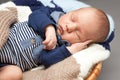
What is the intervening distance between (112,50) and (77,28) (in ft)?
1.65

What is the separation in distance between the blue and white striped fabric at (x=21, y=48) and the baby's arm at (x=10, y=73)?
0.05m

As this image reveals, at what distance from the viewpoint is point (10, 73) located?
108 centimetres

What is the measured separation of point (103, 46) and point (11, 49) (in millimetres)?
446

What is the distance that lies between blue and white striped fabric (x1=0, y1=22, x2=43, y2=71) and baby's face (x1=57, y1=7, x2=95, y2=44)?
117 mm

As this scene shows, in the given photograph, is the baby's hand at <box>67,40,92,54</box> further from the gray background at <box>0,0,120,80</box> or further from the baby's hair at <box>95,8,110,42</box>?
the gray background at <box>0,0,120,80</box>

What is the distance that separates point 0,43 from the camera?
1.10 m

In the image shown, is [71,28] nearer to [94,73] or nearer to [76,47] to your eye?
[76,47]

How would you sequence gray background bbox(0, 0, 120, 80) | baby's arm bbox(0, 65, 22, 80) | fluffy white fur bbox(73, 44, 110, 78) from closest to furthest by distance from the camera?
baby's arm bbox(0, 65, 22, 80)
fluffy white fur bbox(73, 44, 110, 78)
gray background bbox(0, 0, 120, 80)

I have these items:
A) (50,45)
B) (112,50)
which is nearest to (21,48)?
(50,45)

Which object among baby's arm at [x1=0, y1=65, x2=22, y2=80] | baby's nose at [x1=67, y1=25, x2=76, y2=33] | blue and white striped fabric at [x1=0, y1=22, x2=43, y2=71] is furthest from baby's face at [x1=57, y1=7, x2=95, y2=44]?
baby's arm at [x1=0, y1=65, x2=22, y2=80]

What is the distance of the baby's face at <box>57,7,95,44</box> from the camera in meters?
1.23

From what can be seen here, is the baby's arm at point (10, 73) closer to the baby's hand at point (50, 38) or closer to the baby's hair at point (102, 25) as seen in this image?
the baby's hand at point (50, 38)

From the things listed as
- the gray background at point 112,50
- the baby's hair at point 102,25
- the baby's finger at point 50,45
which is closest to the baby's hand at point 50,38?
the baby's finger at point 50,45

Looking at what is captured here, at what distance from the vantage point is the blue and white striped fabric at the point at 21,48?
3.81ft
